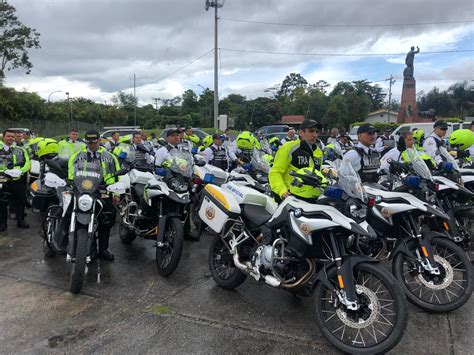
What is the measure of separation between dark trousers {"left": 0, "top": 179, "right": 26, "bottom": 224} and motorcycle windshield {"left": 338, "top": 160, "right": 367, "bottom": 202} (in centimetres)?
605

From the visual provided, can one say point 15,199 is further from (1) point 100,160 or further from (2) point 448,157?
(2) point 448,157

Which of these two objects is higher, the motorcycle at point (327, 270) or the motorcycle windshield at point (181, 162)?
the motorcycle windshield at point (181, 162)

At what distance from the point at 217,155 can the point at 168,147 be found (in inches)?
129

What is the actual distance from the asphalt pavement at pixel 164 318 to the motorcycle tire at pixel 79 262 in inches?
6.0

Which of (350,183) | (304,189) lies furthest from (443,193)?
(304,189)

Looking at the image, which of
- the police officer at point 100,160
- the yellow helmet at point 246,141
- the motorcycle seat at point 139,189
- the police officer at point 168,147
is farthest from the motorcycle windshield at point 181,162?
the yellow helmet at point 246,141

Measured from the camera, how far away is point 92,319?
147 inches

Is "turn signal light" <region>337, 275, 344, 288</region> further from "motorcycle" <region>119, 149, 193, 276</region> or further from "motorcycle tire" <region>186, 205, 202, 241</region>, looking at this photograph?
"motorcycle tire" <region>186, 205, 202, 241</region>

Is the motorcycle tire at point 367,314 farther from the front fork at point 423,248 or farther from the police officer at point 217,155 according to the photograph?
the police officer at point 217,155

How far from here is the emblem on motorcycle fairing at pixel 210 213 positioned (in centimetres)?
435

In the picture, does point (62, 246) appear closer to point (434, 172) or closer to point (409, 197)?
point (409, 197)

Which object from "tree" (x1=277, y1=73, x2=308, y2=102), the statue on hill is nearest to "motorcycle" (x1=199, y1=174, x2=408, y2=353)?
the statue on hill

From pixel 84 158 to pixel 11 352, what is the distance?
2.47 metres

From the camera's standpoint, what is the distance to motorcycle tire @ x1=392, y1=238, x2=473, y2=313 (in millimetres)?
3668
